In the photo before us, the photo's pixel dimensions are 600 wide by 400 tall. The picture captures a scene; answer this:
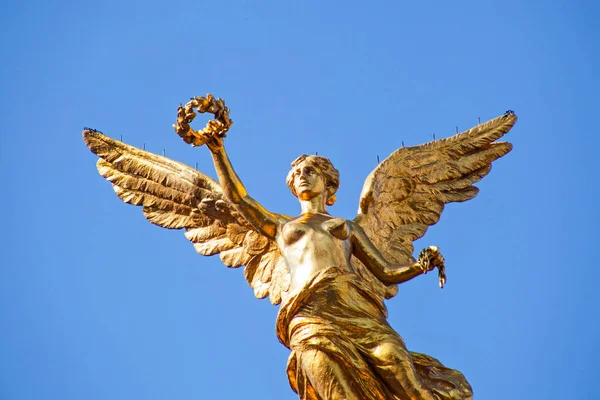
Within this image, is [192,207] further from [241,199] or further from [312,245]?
[312,245]

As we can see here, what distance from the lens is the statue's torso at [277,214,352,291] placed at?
13.9 meters

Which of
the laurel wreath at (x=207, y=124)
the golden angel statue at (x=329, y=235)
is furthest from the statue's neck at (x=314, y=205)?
the laurel wreath at (x=207, y=124)

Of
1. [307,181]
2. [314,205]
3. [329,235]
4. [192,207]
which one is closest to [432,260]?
[329,235]

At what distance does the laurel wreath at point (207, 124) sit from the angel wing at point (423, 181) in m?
2.08

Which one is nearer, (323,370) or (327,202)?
(323,370)

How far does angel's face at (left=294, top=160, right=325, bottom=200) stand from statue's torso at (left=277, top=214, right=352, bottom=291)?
38 centimetres

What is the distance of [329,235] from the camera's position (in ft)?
46.7

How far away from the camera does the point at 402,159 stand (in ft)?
52.3

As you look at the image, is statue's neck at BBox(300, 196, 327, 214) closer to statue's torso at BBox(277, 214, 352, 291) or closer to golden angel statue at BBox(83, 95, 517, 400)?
golden angel statue at BBox(83, 95, 517, 400)

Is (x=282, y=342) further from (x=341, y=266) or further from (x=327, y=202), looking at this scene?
(x=327, y=202)

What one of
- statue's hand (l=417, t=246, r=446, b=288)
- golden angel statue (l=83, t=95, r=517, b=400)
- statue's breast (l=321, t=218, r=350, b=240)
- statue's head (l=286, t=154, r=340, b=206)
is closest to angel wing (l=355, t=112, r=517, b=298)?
golden angel statue (l=83, t=95, r=517, b=400)

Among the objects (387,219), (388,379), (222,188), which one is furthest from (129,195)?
(388,379)

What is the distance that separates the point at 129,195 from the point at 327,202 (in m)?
2.09

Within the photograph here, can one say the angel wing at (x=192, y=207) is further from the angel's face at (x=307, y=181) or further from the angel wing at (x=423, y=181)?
the angel wing at (x=423, y=181)
